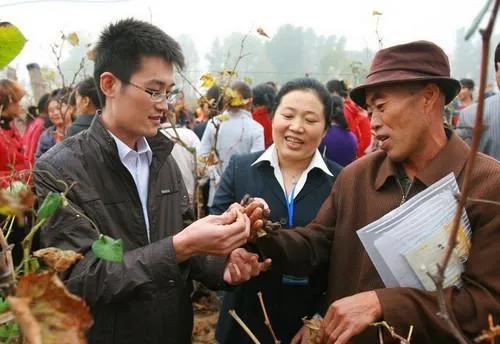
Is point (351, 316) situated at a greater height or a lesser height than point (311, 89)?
lesser

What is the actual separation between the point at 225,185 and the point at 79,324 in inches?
79.9

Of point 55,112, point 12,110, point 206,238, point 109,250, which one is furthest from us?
point 55,112

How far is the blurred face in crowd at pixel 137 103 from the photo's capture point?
192cm

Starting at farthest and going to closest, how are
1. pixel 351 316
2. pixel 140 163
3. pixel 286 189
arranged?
pixel 286 189, pixel 140 163, pixel 351 316

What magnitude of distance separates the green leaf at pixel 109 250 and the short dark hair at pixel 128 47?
3.63 ft

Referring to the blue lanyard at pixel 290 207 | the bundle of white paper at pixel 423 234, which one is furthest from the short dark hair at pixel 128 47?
the bundle of white paper at pixel 423 234

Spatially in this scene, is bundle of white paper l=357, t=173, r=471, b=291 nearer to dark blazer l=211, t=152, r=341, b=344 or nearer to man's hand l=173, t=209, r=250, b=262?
man's hand l=173, t=209, r=250, b=262

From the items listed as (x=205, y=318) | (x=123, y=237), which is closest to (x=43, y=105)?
(x=205, y=318)

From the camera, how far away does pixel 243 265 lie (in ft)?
6.41

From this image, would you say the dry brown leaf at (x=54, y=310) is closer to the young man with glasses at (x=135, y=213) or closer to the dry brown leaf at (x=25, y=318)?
the dry brown leaf at (x=25, y=318)

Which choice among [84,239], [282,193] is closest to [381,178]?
[282,193]

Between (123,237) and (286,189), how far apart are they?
1.04m

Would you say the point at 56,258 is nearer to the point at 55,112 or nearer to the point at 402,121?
the point at 402,121

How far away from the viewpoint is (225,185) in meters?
2.69
